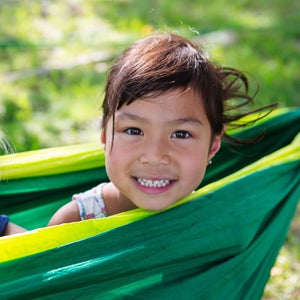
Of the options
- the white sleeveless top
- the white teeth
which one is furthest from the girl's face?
the white sleeveless top

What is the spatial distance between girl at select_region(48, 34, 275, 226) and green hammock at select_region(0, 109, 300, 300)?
3.0 inches

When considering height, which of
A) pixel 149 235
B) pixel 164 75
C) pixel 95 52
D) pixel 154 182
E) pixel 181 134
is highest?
pixel 95 52

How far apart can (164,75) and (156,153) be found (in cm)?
21

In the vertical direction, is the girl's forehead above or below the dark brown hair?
below

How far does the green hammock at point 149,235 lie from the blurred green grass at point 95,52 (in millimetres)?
613

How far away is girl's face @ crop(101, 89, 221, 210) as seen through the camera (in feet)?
5.52

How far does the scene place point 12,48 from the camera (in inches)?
173

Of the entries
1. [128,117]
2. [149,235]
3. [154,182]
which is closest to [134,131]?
[128,117]

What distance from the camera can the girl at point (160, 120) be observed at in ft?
5.53

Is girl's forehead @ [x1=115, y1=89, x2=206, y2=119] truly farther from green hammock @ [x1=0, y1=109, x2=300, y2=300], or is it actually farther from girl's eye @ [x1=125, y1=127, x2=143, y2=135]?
green hammock @ [x1=0, y1=109, x2=300, y2=300]

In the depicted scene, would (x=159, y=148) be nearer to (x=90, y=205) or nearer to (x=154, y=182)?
(x=154, y=182)

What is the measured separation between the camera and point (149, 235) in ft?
5.33

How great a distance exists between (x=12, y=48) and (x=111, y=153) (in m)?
2.83

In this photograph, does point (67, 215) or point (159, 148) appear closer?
point (159, 148)
